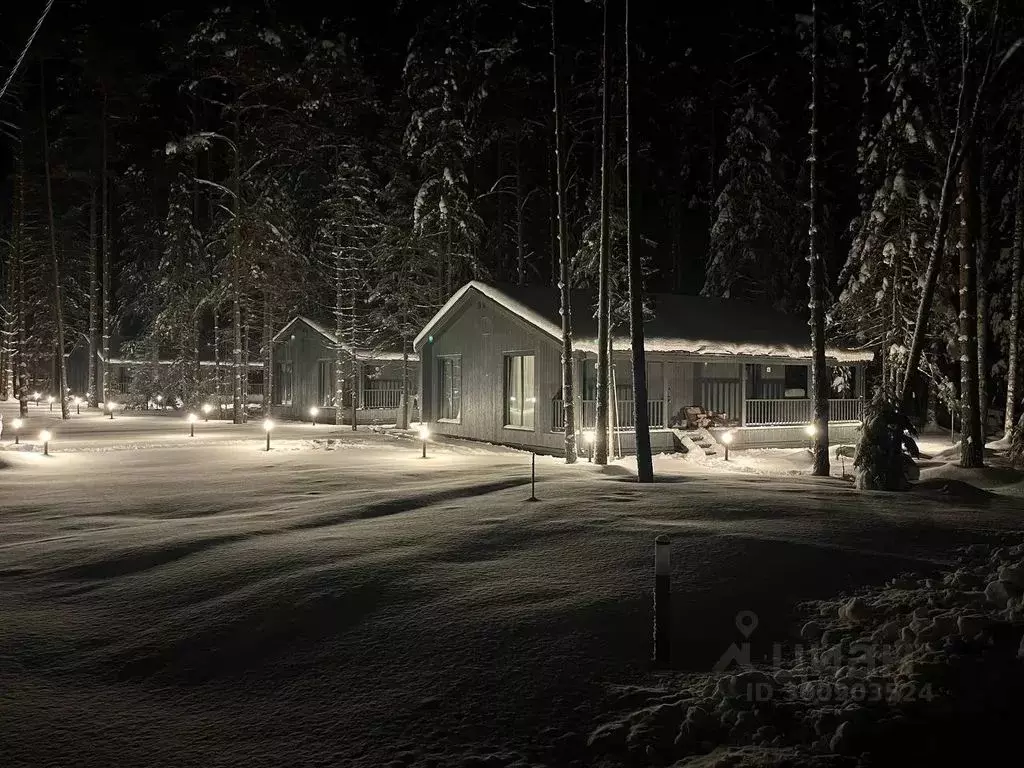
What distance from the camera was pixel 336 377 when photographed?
34281mm

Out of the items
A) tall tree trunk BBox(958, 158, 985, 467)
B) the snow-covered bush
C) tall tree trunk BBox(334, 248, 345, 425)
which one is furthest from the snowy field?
tall tree trunk BBox(334, 248, 345, 425)

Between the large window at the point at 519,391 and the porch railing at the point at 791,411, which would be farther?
the porch railing at the point at 791,411

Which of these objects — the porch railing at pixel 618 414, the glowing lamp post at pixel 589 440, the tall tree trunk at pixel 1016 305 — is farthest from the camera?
the tall tree trunk at pixel 1016 305

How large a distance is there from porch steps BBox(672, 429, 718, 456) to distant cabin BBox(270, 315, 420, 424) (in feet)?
43.8

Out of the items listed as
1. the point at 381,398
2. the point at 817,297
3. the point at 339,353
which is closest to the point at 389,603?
the point at 817,297

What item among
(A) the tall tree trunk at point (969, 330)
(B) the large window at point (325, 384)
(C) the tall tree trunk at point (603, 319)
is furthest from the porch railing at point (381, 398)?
A: (A) the tall tree trunk at point (969, 330)

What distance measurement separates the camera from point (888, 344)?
2683cm

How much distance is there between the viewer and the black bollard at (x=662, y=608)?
17.2 feet

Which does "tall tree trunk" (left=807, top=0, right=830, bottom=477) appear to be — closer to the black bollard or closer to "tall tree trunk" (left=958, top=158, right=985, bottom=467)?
"tall tree trunk" (left=958, top=158, right=985, bottom=467)

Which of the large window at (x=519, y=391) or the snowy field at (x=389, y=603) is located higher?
the large window at (x=519, y=391)

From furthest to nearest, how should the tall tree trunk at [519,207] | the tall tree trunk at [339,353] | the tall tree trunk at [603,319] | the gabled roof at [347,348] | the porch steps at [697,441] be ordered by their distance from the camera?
the tall tree trunk at [519,207] < the gabled roof at [347,348] < the tall tree trunk at [339,353] < the porch steps at [697,441] < the tall tree trunk at [603,319]

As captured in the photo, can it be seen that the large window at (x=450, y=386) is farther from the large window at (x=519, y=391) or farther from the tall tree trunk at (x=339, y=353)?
the tall tree trunk at (x=339, y=353)

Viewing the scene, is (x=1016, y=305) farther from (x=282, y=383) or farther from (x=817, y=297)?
(x=282, y=383)

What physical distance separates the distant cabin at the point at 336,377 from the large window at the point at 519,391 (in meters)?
10.3
